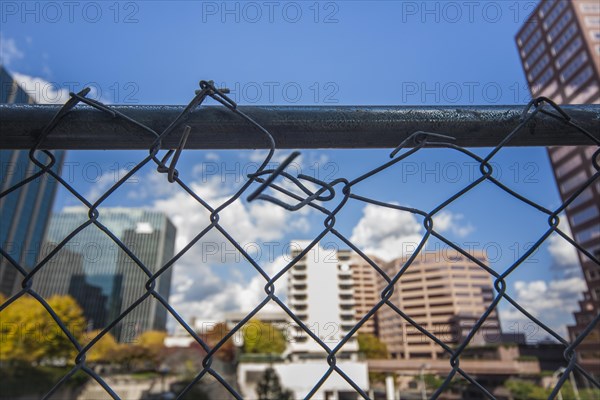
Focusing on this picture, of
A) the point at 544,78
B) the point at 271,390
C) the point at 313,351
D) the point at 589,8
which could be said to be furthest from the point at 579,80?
the point at 271,390

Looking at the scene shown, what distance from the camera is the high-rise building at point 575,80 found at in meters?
33.2

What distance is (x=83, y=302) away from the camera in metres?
47.9

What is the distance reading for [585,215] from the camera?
1416 inches

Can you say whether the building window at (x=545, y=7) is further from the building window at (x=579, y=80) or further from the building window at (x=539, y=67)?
the building window at (x=579, y=80)

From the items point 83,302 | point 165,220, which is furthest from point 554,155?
point 83,302

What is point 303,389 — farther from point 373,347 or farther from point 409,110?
point 409,110

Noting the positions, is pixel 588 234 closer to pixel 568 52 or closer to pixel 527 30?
pixel 568 52

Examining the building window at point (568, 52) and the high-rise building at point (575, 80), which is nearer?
the high-rise building at point (575, 80)

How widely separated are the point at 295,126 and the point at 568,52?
50773 millimetres

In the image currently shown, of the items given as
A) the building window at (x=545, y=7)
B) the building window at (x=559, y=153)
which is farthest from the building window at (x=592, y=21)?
the building window at (x=559, y=153)

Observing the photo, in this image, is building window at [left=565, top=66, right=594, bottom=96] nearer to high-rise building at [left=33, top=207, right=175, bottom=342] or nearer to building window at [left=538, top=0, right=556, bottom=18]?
building window at [left=538, top=0, right=556, bottom=18]

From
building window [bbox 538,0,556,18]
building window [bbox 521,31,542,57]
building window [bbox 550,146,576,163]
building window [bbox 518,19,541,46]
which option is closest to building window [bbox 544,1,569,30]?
building window [bbox 538,0,556,18]

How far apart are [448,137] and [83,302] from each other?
58464 millimetres

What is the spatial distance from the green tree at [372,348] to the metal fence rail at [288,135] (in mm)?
22311
